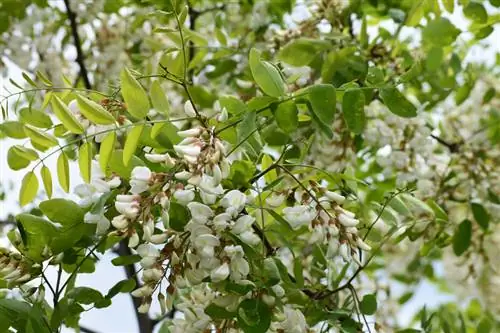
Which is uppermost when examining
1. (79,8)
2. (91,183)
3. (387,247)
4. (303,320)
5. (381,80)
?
(79,8)

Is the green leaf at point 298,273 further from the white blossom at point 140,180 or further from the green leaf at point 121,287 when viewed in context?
the white blossom at point 140,180

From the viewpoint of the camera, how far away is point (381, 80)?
1234 mm

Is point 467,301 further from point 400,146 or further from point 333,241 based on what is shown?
point 333,241

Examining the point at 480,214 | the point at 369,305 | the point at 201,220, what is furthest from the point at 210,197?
the point at 480,214

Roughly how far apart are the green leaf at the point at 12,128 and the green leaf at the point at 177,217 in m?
0.23

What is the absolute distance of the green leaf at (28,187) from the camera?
113cm

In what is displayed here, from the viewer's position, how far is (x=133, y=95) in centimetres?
102

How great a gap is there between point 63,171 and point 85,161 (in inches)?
2.4

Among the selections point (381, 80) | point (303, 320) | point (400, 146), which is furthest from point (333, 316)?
point (400, 146)

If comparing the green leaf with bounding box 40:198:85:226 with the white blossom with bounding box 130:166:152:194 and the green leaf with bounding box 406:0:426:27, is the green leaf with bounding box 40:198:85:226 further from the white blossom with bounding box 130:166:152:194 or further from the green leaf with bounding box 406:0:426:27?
the green leaf with bounding box 406:0:426:27

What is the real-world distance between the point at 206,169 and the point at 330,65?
58cm

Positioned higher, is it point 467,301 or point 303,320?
point 467,301

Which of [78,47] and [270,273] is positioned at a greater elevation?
[78,47]

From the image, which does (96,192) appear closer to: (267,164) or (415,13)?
(267,164)
